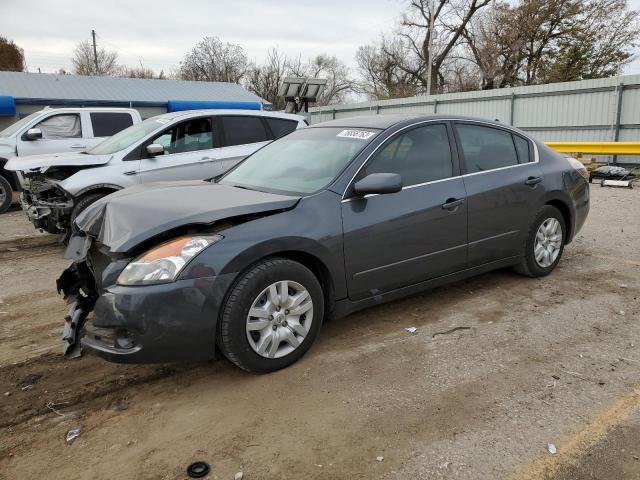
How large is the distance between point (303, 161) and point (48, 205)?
4.08 m

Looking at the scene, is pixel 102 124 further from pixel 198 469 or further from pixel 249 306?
pixel 198 469

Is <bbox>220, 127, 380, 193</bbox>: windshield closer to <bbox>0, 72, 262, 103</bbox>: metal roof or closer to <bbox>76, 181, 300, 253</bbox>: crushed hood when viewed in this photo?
<bbox>76, 181, 300, 253</bbox>: crushed hood

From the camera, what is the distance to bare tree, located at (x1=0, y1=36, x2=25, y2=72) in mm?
50156

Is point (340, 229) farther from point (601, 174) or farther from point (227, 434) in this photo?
point (601, 174)

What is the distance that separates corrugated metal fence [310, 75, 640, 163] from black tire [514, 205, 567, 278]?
840 cm

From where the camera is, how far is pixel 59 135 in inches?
404

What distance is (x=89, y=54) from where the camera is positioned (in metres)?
58.4

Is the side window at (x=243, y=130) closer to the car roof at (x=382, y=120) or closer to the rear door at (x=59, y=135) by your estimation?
the car roof at (x=382, y=120)

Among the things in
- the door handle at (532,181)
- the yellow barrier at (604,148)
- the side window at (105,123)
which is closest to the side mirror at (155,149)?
the side window at (105,123)

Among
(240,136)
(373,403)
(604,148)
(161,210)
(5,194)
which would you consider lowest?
(373,403)

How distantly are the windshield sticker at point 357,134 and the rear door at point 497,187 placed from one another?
2.92 ft

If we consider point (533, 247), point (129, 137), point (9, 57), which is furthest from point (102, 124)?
point (9, 57)

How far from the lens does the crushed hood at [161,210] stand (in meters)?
3.04

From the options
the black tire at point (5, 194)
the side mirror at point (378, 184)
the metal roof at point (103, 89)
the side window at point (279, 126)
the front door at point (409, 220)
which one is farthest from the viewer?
the metal roof at point (103, 89)
